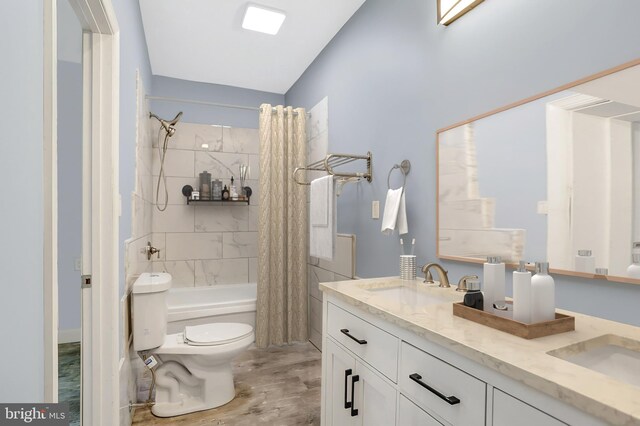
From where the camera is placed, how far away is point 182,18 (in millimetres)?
2557

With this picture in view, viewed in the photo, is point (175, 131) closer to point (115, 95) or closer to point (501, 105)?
point (115, 95)

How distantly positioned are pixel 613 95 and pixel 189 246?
3.62 metres

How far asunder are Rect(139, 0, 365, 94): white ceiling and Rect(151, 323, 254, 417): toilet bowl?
224cm

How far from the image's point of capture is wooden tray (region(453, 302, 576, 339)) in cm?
91

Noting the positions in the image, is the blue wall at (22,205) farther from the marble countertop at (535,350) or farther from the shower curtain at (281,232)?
the shower curtain at (281,232)

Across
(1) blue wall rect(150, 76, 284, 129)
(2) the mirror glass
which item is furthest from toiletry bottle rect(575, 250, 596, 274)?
(1) blue wall rect(150, 76, 284, 129)

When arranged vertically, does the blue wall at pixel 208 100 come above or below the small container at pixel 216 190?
above

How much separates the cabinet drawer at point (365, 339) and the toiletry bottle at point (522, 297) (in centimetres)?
37

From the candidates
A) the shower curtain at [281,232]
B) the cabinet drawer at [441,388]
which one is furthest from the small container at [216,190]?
the cabinet drawer at [441,388]

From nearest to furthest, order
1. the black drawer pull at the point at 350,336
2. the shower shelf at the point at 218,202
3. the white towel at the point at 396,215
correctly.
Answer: the black drawer pull at the point at 350,336
the white towel at the point at 396,215
the shower shelf at the point at 218,202

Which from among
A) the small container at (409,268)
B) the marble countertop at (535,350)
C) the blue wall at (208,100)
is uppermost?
the blue wall at (208,100)

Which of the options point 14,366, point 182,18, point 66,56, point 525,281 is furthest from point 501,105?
point 66,56

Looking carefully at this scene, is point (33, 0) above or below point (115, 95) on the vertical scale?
below

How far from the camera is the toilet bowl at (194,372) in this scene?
83.1 inches
